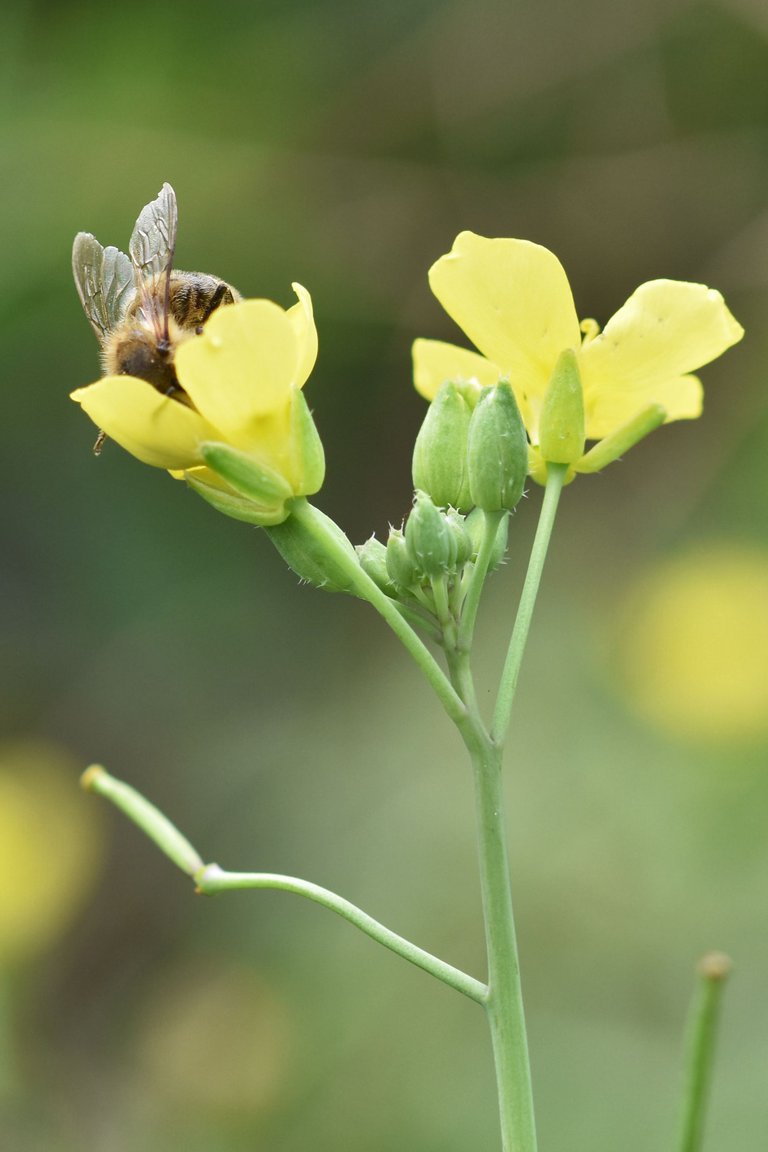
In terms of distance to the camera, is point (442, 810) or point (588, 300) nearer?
point (442, 810)

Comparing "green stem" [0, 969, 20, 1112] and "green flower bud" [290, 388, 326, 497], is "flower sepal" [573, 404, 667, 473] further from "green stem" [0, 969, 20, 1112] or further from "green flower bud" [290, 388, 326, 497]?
"green stem" [0, 969, 20, 1112]

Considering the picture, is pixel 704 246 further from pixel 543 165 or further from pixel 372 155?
pixel 372 155

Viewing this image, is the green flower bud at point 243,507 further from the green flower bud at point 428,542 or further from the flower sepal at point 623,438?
the flower sepal at point 623,438

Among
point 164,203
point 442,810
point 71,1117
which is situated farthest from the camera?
point 442,810

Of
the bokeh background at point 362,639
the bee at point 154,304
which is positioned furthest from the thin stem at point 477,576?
the bokeh background at point 362,639

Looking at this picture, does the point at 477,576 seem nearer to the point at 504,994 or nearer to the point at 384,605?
the point at 384,605

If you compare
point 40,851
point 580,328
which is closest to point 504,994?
point 580,328

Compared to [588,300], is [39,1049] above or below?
below

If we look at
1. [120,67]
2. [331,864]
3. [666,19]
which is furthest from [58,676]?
[666,19]
